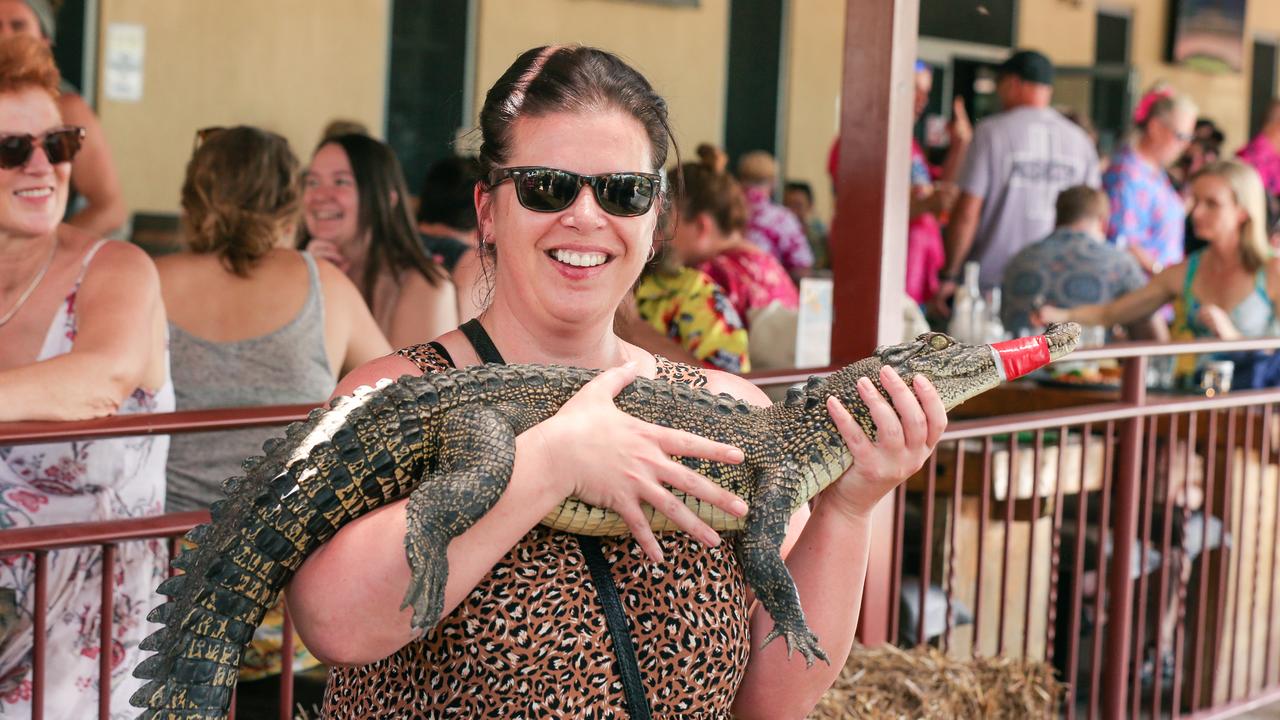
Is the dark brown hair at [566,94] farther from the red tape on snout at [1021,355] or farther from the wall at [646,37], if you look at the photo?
the wall at [646,37]

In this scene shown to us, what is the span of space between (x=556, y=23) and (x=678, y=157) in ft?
27.1

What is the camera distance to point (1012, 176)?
7.05 meters

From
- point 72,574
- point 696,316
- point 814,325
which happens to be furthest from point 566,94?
point 814,325

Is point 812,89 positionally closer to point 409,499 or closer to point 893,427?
point 893,427

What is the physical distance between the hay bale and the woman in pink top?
192 cm

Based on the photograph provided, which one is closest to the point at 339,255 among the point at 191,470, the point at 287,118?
the point at 191,470

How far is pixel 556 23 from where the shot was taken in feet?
32.6

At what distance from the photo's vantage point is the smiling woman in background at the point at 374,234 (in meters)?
4.60

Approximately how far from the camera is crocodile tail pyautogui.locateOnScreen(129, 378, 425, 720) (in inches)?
62.4

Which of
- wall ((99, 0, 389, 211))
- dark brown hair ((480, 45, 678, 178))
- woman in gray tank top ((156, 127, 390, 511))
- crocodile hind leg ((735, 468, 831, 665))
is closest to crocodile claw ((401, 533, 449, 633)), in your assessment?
crocodile hind leg ((735, 468, 831, 665))

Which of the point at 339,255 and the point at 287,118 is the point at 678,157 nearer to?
the point at 339,255

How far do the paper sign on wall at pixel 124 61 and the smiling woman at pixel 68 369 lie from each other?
5431 mm

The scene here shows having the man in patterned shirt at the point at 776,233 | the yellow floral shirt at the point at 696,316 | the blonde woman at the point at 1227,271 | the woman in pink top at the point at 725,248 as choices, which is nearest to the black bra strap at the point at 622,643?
the yellow floral shirt at the point at 696,316

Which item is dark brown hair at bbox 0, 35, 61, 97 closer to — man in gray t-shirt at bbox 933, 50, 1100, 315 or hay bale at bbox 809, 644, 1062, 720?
hay bale at bbox 809, 644, 1062, 720
